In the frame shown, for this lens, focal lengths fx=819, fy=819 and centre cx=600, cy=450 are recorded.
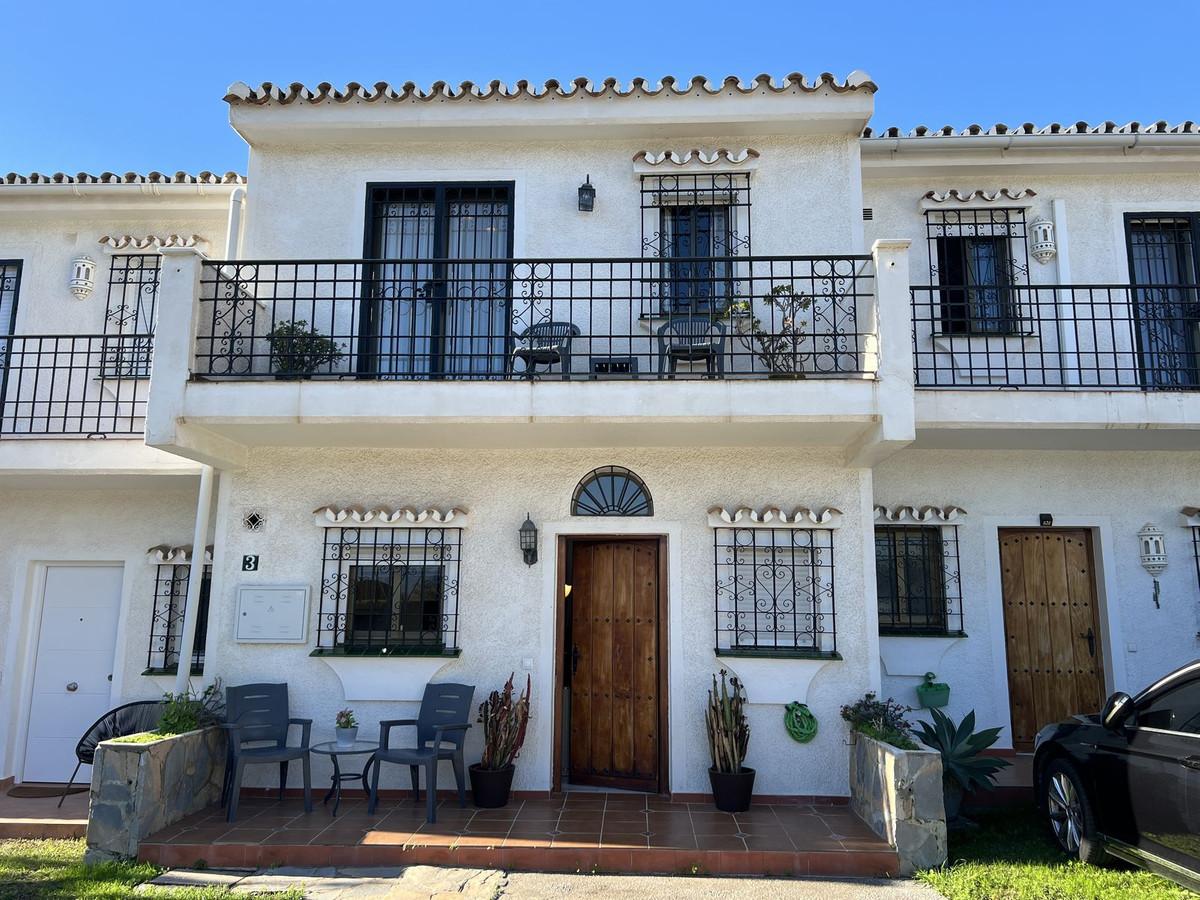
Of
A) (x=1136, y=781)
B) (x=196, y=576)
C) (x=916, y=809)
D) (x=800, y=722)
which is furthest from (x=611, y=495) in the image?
(x=1136, y=781)

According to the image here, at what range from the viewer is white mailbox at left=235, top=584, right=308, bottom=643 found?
26.3ft

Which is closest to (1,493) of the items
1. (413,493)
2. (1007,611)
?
(413,493)

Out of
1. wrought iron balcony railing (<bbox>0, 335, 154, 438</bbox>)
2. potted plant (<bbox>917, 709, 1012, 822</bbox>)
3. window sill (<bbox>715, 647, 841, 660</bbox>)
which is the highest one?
wrought iron balcony railing (<bbox>0, 335, 154, 438</bbox>)

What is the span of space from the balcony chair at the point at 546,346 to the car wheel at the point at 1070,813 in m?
5.13

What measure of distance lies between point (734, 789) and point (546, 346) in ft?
14.6

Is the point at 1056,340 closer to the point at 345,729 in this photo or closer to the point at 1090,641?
the point at 1090,641

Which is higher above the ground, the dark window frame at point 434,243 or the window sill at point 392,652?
the dark window frame at point 434,243

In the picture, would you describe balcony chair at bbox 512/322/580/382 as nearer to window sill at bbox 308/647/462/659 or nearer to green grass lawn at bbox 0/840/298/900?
window sill at bbox 308/647/462/659

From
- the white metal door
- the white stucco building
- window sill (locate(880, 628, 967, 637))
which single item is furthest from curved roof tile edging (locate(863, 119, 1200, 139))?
the white metal door

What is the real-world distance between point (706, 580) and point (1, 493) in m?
8.28

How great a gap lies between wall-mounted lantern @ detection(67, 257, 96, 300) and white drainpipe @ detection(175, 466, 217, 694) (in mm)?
3315

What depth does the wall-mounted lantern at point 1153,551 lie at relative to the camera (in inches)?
336

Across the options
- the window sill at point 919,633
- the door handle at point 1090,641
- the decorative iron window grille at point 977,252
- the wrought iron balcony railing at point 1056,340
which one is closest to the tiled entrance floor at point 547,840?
the window sill at point 919,633

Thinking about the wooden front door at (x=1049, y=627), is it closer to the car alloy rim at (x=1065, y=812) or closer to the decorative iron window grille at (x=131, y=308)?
the car alloy rim at (x=1065, y=812)
